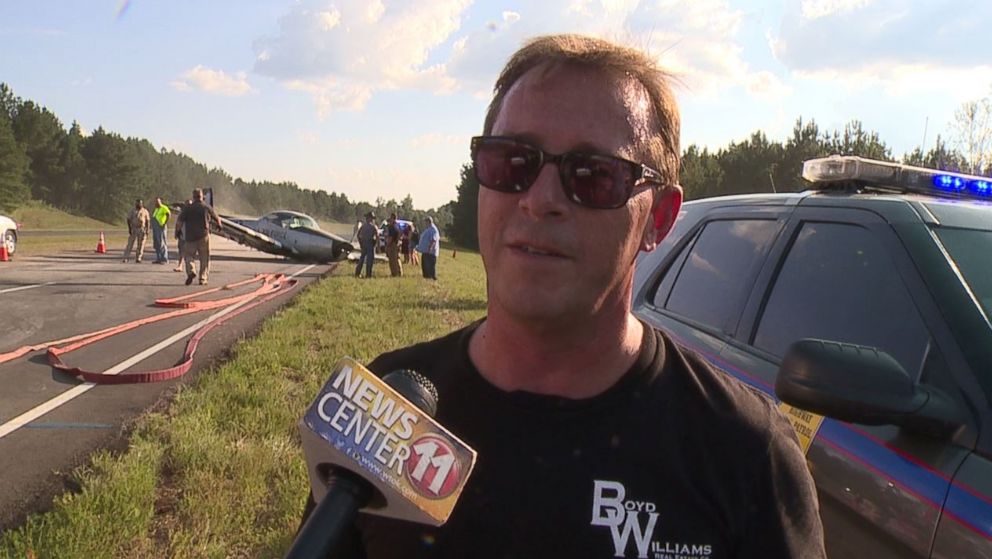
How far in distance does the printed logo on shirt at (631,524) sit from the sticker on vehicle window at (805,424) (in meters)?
1.12

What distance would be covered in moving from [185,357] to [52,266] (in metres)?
14.1

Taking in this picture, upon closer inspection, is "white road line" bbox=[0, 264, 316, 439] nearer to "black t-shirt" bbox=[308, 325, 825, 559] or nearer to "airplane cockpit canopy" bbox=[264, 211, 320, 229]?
"black t-shirt" bbox=[308, 325, 825, 559]

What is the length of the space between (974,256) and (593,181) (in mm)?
1604

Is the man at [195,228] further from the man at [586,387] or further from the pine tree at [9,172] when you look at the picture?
the pine tree at [9,172]

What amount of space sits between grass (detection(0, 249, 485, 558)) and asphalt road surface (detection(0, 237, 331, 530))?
0.89 feet

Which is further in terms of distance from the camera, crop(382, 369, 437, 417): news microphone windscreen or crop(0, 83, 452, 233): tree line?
crop(0, 83, 452, 233): tree line

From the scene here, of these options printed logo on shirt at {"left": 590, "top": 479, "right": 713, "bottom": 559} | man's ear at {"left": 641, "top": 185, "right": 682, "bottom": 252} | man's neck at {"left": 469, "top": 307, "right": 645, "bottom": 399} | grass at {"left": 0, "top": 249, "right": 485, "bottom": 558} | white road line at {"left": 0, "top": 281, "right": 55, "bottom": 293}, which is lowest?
white road line at {"left": 0, "top": 281, "right": 55, "bottom": 293}

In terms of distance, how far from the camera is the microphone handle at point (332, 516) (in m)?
0.88

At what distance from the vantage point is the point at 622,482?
1.38 meters

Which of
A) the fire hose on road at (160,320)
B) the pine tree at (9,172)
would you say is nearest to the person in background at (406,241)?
the fire hose on road at (160,320)

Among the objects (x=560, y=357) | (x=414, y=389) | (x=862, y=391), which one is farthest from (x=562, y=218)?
(x=862, y=391)

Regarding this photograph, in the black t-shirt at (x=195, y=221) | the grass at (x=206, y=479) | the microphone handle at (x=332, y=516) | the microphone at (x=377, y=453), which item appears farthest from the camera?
the black t-shirt at (x=195, y=221)

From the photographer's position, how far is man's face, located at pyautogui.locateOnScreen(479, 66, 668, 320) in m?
1.43

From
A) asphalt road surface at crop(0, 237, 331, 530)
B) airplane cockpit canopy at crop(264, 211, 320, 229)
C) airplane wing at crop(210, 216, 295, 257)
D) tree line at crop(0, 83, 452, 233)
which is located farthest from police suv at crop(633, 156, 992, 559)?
tree line at crop(0, 83, 452, 233)
